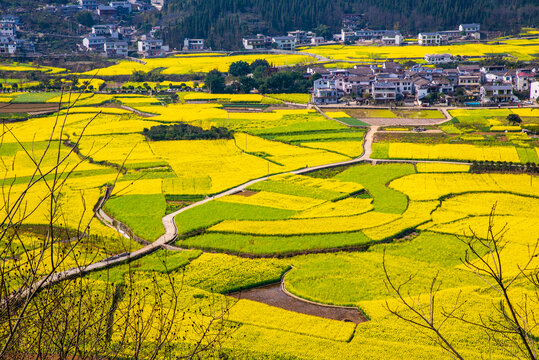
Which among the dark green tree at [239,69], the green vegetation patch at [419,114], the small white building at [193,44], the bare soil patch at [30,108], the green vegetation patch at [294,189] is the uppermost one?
the small white building at [193,44]

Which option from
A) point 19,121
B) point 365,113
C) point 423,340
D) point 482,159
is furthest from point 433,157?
point 19,121

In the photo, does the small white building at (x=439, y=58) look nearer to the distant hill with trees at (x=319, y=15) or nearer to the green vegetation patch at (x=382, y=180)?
the distant hill with trees at (x=319, y=15)

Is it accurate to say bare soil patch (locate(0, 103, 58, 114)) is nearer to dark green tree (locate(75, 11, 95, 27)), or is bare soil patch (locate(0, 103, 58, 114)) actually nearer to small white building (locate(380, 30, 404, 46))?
dark green tree (locate(75, 11, 95, 27))

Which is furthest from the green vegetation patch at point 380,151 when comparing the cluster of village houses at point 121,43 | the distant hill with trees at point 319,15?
the distant hill with trees at point 319,15

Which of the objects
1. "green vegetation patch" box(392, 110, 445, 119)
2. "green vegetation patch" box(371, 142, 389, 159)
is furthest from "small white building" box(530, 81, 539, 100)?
"green vegetation patch" box(371, 142, 389, 159)

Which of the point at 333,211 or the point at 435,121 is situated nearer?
the point at 333,211

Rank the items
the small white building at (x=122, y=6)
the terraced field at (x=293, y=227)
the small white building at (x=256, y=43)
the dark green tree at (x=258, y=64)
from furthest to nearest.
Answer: the small white building at (x=122, y=6)
the small white building at (x=256, y=43)
the dark green tree at (x=258, y=64)
the terraced field at (x=293, y=227)

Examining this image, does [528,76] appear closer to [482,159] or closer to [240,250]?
[482,159]
